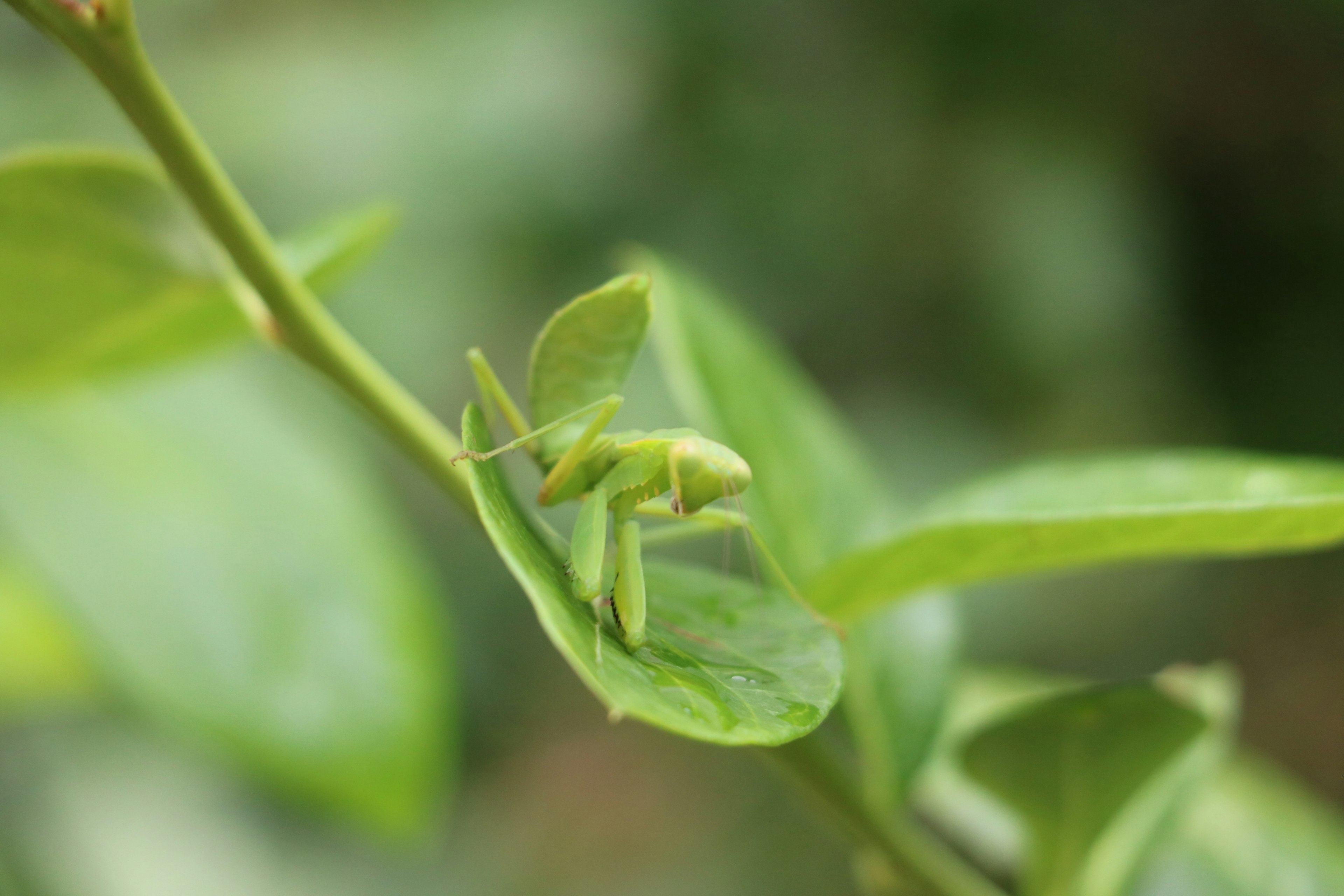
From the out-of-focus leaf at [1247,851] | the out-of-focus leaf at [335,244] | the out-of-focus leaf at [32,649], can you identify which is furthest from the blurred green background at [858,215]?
the out-of-focus leaf at [335,244]

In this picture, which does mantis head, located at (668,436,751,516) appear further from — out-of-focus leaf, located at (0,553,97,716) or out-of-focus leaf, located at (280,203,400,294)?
out-of-focus leaf, located at (0,553,97,716)

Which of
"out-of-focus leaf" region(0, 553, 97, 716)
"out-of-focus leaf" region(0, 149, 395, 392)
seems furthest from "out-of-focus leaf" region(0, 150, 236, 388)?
"out-of-focus leaf" region(0, 553, 97, 716)

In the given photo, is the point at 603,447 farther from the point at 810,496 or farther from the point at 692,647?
the point at 810,496

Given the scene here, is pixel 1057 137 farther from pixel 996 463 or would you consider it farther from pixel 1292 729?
pixel 1292 729

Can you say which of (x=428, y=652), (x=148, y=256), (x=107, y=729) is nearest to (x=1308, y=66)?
(x=428, y=652)

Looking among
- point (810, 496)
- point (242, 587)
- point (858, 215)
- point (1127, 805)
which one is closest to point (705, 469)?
point (810, 496)

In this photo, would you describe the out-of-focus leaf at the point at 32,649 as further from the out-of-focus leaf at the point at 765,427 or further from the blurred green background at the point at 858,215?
the out-of-focus leaf at the point at 765,427
